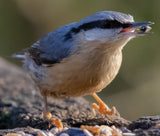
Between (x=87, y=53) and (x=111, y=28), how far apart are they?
429mm

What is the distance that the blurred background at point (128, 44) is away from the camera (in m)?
8.97

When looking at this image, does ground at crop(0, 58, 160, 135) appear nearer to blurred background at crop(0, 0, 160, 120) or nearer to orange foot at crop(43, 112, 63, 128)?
orange foot at crop(43, 112, 63, 128)

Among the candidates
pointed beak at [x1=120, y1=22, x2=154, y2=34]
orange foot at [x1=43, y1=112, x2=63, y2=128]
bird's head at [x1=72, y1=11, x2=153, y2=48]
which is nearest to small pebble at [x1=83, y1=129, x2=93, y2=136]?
orange foot at [x1=43, y1=112, x2=63, y2=128]

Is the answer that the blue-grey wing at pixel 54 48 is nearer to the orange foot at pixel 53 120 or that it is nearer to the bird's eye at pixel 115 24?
the bird's eye at pixel 115 24

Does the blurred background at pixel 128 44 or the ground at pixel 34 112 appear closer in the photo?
the ground at pixel 34 112

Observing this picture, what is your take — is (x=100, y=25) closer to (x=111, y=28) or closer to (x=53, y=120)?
(x=111, y=28)

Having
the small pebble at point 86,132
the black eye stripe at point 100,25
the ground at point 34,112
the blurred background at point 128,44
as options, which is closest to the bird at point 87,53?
the black eye stripe at point 100,25

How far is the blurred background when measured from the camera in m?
8.97

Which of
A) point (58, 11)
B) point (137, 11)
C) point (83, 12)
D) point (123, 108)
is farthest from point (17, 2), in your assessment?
point (123, 108)

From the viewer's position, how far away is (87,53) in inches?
169

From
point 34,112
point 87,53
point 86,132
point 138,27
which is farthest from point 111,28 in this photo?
point 34,112

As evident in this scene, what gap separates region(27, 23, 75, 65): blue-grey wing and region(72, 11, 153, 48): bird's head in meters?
0.31

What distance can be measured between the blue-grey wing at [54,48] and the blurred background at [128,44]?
396 centimetres

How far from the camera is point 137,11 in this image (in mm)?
9336
